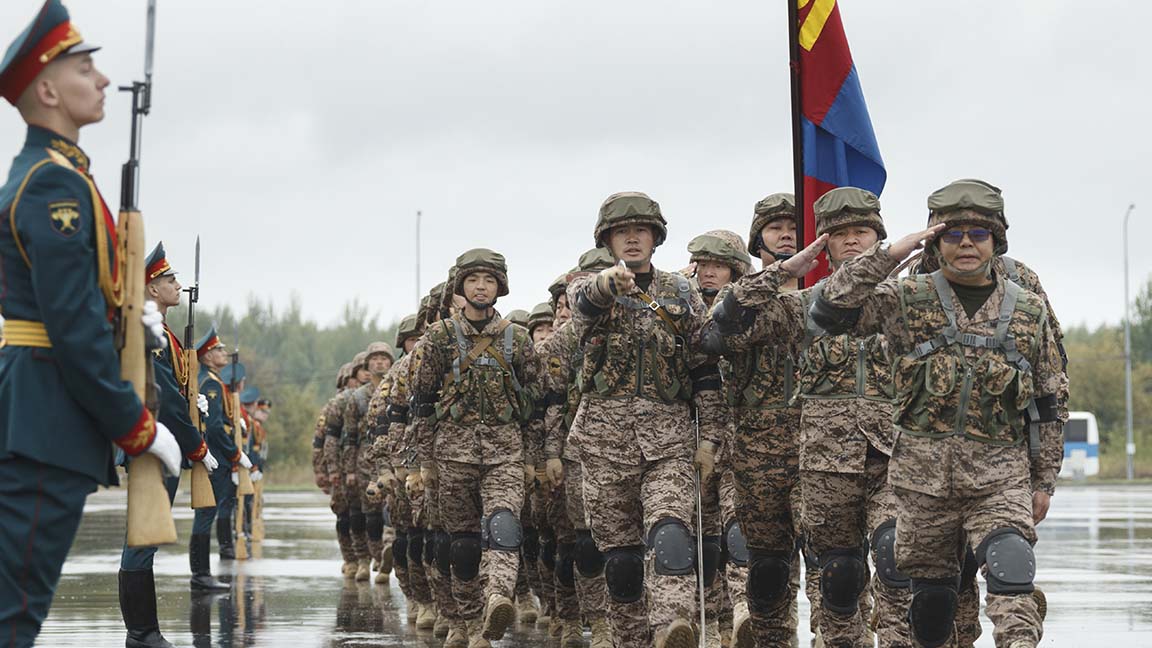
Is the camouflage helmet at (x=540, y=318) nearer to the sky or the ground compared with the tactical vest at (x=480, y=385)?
nearer to the sky

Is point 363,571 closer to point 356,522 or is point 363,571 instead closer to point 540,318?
point 356,522

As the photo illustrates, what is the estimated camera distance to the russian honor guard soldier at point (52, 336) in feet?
17.7

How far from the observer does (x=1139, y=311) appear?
83.4 m

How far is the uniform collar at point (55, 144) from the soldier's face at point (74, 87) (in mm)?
84

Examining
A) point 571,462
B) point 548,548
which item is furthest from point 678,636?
point 548,548

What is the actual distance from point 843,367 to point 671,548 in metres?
1.40

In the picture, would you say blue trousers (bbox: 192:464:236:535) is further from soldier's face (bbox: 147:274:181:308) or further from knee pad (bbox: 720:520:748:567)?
knee pad (bbox: 720:520:748:567)

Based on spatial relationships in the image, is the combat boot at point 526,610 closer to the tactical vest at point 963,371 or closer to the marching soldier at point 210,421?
the marching soldier at point 210,421

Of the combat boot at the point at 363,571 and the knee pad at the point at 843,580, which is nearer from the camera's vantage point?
the knee pad at the point at 843,580

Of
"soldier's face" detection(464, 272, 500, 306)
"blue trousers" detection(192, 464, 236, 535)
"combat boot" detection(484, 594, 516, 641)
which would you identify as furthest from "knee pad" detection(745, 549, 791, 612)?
"blue trousers" detection(192, 464, 236, 535)

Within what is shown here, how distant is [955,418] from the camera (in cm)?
731

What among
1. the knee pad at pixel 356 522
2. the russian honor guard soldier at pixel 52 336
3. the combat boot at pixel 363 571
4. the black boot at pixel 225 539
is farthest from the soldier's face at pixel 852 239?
the black boot at pixel 225 539

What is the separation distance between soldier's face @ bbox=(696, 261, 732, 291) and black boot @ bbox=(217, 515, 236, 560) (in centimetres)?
1131

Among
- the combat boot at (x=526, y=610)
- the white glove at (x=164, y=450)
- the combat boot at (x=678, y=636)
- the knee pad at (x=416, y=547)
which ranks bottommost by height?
the combat boot at (x=526, y=610)
